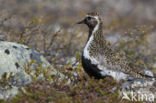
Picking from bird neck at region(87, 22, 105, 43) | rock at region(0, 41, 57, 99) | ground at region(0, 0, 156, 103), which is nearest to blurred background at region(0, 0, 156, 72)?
ground at region(0, 0, 156, 103)

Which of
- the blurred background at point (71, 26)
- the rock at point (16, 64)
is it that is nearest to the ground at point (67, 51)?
the blurred background at point (71, 26)

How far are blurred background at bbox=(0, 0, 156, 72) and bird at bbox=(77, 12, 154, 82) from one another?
1.27 feet

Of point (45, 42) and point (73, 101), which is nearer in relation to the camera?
point (73, 101)

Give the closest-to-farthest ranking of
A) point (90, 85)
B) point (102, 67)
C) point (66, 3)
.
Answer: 1. point (90, 85)
2. point (102, 67)
3. point (66, 3)

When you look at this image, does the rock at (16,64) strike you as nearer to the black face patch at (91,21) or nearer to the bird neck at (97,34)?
the bird neck at (97,34)

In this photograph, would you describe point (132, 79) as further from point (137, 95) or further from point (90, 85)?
point (90, 85)

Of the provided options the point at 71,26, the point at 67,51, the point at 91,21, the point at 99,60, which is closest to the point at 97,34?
the point at 91,21

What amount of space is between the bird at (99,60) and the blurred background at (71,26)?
39 cm

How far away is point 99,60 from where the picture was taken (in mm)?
6613

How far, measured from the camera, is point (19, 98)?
17.7 ft

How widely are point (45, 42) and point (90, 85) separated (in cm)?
388

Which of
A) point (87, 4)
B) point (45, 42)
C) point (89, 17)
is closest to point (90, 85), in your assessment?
point (89, 17)

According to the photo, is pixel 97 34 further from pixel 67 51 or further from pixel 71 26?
pixel 71 26

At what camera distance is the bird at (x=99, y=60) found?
259 inches
